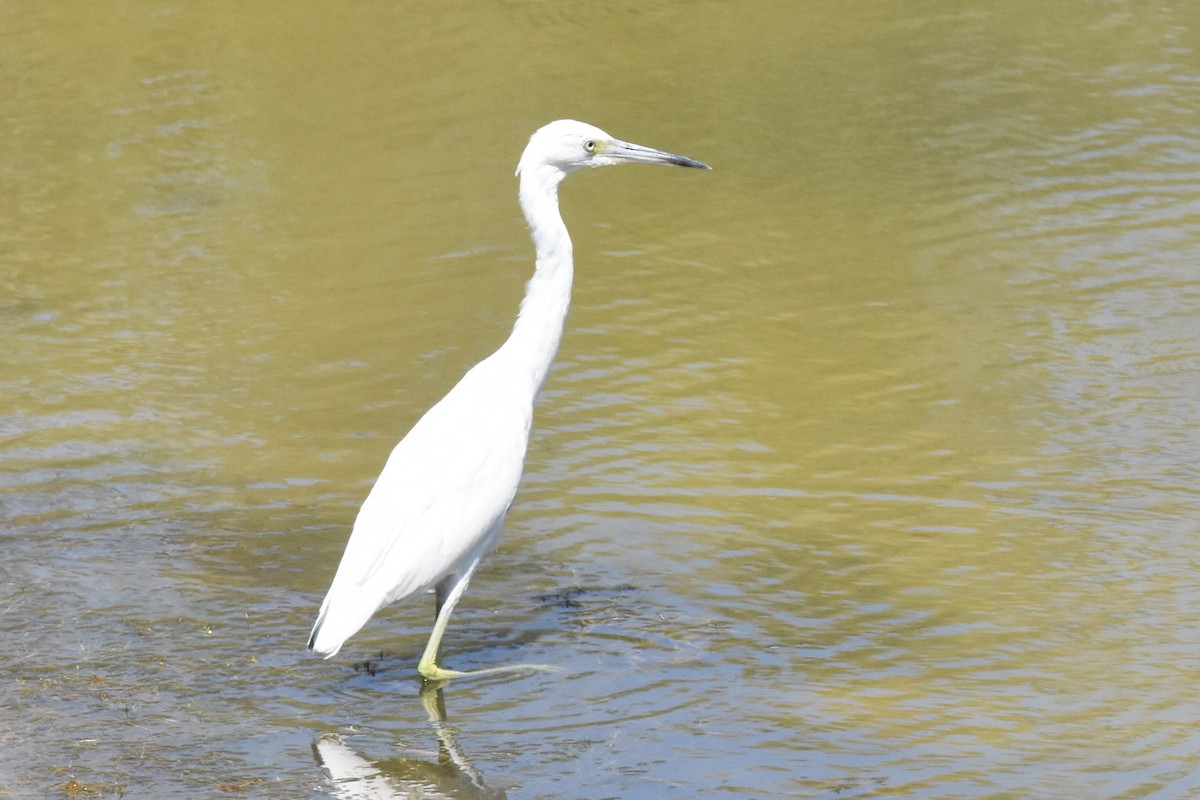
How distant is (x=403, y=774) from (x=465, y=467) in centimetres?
117

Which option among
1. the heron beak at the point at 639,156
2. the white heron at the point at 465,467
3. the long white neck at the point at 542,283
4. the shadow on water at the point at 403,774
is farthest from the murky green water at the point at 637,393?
the heron beak at the point at 639,156

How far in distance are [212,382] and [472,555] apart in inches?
119

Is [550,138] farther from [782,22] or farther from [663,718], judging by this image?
[782,22]

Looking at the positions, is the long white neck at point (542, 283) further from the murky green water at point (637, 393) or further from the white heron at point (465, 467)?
the murky green water at point (637, 393)

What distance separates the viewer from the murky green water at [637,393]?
503cm

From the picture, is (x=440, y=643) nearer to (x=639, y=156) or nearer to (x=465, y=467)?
(x=465, y=467)

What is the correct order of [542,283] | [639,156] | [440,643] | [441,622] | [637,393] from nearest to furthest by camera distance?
[441,622] < [440,643] < [542,283] < [639,156] < [637,393]

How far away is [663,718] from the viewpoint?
5078 mm

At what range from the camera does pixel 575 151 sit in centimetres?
593

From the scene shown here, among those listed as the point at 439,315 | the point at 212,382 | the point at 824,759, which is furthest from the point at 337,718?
the point at 439,315

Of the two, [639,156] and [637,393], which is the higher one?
[639,156]

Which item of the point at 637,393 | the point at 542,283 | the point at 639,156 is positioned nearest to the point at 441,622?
the point at 542,283

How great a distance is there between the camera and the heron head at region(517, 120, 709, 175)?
5.88m

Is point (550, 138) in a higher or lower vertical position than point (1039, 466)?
higher
